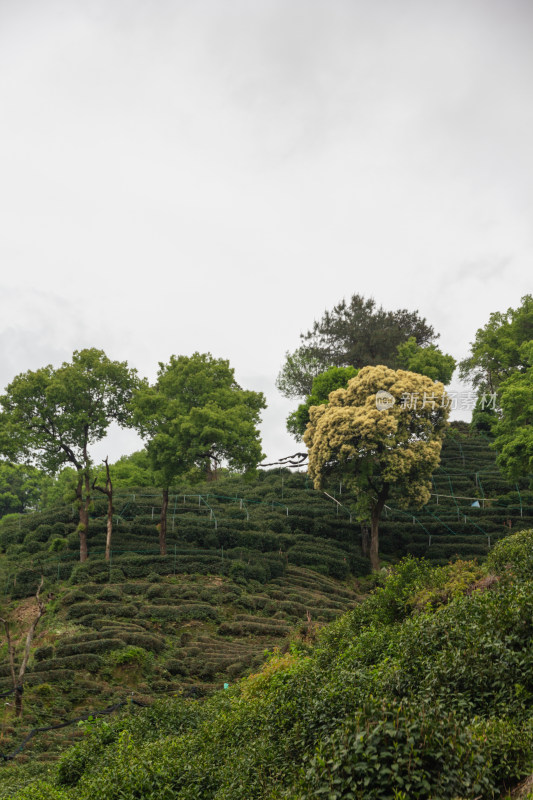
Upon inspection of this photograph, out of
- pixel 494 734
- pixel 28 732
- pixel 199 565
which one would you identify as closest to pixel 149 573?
pixel 199 565

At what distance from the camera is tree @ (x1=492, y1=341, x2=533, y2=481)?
25.2 m

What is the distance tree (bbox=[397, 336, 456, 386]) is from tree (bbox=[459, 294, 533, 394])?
3.01 meters

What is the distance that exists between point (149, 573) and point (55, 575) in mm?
3470

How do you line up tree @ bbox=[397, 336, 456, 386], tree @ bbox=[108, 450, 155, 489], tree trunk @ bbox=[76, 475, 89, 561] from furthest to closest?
tree @ bbox=[397, 336, 456, 386] < tree @ bbox=[108, 450, 155, 489] < tree trunk @ bbox=[76, 475, 89, 561]

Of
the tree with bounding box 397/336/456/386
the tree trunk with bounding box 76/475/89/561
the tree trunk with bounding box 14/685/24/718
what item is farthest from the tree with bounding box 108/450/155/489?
the tree trunk with bounding box 14/685/24/718

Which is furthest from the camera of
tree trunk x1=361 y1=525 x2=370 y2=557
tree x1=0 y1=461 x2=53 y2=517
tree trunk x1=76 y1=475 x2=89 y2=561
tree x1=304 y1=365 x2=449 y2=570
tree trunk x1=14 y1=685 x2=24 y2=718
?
tree x1=0 y1=461 x2=53 y2=517

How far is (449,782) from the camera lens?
4.73 metres

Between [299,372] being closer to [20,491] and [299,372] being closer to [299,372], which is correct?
[299,372]

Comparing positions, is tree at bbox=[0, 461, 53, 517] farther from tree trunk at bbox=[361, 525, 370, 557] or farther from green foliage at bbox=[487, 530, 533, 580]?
green foliage at bbox=[487, 530, 533, 580]

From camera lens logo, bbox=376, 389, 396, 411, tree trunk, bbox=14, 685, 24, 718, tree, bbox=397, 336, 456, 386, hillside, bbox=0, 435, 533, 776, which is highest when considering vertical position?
tree, bbox=397, 336, 456, 386

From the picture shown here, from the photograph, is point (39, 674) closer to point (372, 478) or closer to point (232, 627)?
point (232, 627)

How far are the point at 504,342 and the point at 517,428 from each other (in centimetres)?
1138

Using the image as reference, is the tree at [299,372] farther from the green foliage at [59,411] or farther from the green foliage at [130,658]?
the green foliage at [130,658]

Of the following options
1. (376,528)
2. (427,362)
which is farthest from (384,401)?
(427,362)
